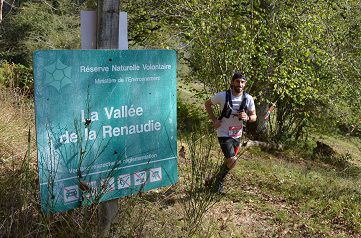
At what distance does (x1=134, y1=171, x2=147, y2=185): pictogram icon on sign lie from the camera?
3.58m

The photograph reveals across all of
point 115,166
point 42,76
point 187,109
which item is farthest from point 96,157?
point 187,109

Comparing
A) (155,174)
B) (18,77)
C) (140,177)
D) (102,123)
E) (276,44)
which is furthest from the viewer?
(18,77)

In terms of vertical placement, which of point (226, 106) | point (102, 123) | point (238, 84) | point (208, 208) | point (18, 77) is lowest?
point (208, 208)

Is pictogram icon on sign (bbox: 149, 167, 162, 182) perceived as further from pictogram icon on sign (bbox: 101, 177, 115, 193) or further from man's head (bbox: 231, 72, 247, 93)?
man's head (bbox: 231, 72, 247, 93)

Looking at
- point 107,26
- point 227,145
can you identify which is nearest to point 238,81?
point 227,145

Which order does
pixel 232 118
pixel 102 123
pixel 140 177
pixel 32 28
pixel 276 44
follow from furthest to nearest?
pixel 32 28 → pixel 276 44 → pixel 232 118 → pixel 140 177 → pixel 102 123

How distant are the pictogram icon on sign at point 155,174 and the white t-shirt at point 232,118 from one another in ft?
7.88

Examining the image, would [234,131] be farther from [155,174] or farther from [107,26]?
[107,26]

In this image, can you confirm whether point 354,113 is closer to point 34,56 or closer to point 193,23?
point 193,23

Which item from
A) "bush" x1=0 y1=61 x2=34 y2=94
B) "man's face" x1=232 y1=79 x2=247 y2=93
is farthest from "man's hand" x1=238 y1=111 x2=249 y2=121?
"bush" x1=0 y1=61 x2=34 y2=94

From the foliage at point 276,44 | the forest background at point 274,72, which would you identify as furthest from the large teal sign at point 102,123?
the foliage at point 276,44

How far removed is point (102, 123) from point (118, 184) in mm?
532

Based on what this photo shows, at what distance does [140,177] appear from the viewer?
360 centimetres

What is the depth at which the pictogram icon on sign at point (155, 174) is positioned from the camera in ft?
12.1
